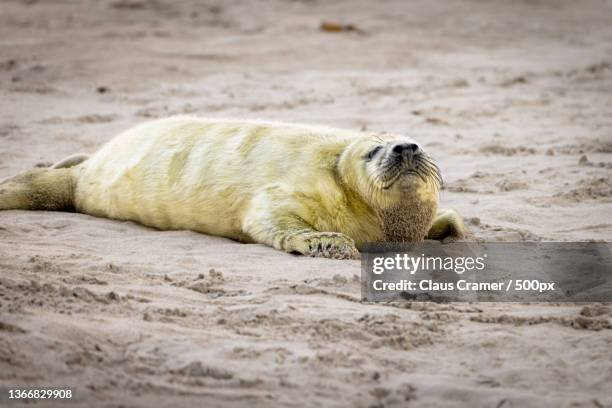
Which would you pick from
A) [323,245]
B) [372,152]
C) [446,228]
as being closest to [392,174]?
[372,152]

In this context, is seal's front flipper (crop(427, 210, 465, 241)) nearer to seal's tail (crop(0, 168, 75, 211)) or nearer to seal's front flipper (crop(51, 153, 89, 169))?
seal's tail (crop(0, 168, 75, 211))

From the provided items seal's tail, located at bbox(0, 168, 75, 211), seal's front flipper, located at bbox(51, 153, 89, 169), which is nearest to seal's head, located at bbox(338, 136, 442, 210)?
seal's tail, located at bbox(0, 168, 75, 211)

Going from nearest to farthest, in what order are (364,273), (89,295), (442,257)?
(89,295) < (364,273) < (442,257)

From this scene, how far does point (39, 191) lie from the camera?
6473 mm

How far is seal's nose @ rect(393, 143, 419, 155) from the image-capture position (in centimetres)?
550

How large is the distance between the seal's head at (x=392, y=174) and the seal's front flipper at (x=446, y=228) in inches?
15.9

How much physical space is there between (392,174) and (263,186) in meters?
0.80

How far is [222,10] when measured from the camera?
16.0 meters

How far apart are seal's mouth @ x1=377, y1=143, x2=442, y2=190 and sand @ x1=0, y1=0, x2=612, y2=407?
0.63m

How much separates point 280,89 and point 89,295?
22.4 ft

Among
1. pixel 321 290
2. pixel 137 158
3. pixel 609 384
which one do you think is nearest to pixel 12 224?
pixel 137 158

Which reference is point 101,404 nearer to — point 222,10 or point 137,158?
point 137,158

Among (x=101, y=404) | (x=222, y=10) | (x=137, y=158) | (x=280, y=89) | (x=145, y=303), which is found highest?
(x=222, y=10)

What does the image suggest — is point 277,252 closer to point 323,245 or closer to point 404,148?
point 323,245
